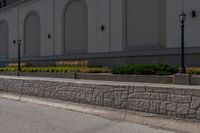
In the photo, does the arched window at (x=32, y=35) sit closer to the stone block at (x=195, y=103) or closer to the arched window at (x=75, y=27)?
the arched window at (x=75, y=27)

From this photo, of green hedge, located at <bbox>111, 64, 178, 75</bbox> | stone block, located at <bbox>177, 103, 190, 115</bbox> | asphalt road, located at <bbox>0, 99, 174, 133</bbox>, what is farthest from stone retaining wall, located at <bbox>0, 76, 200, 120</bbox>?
green hedge, located at <bbox>111, 64, 178, 75</bbox>

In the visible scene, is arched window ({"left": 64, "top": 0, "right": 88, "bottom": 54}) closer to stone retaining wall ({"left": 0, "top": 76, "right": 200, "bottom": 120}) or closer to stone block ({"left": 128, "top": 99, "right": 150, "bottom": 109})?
stone retaining wall ({"left": 0, "top": 76, "right": 200, "bottom": 120})

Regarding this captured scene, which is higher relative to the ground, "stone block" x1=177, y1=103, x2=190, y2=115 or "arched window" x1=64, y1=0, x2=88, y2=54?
→ "arched window" x1=64, y1=0, x2=88, y2=54

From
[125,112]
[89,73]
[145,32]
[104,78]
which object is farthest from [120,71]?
[125,112]

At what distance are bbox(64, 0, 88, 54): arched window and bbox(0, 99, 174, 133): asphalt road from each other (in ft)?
58.6

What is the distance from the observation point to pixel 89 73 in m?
21.0

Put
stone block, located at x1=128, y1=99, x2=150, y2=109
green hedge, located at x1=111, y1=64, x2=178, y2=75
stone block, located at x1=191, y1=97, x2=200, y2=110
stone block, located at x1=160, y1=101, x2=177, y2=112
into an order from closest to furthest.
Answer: stone block, located at x1=191, y1=97, x2=200, y2=110, stone block, located at x1=160, y1=101, x2=177, y2=112, stone block, located at x1=128, y1=99, x2=150, y2=109, green hedge, located at x1=111, y1=64, x2=178, y2=75

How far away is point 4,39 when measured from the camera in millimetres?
42281

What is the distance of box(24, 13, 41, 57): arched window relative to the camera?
36.2 meters

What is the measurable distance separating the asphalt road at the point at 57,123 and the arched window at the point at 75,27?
58.6ft

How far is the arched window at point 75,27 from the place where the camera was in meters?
29.5

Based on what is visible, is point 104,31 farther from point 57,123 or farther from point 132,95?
point 57,123

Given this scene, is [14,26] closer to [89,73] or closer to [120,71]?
[89,73]

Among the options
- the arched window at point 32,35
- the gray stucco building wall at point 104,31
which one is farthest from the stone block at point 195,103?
the arched window at point 32,35
